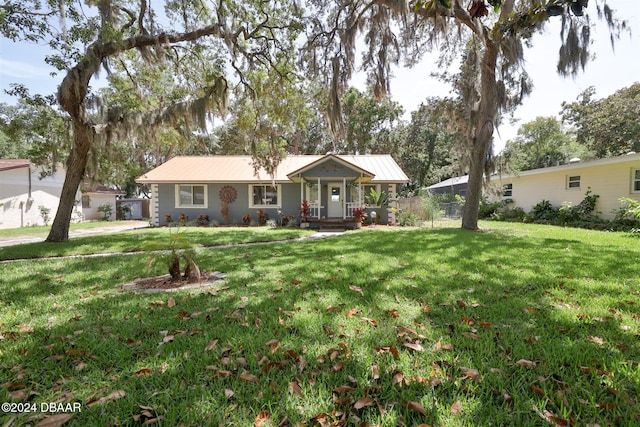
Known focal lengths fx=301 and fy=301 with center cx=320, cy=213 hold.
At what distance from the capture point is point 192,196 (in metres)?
16.7

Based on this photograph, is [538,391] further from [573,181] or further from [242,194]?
[573,181]

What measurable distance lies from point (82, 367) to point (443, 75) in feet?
50.4

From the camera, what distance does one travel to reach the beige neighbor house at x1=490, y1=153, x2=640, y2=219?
42.2 ft

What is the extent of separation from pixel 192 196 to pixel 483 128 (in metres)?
14.4

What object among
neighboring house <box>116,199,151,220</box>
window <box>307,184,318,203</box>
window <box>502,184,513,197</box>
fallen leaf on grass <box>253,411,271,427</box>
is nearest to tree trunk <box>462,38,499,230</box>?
window <box>307,184,318,203</box>

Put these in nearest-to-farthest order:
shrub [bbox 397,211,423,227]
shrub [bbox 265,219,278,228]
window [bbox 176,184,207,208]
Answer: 1. shrub [bbox 265,219,278,228]
2. shrub [bbox 397,211,423,227]
3. window [bbox 176,184,207,208]

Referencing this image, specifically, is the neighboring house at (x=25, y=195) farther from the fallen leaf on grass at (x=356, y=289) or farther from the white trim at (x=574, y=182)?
the white trim at (x=574, y=182)

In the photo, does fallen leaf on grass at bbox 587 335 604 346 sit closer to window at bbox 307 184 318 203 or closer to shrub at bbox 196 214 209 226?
window at bbox 307 184 318 203

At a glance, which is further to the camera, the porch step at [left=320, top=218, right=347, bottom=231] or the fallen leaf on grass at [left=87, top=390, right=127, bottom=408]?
the porch step at [left=320, top=218, right=347, bottom=231]

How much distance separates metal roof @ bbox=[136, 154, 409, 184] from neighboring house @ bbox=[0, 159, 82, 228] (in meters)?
4.99

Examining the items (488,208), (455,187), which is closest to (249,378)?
(488,208)

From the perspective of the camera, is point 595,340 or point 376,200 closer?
point 595,340

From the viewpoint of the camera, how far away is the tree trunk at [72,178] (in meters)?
9.11

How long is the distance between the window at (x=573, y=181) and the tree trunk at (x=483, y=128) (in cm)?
771
